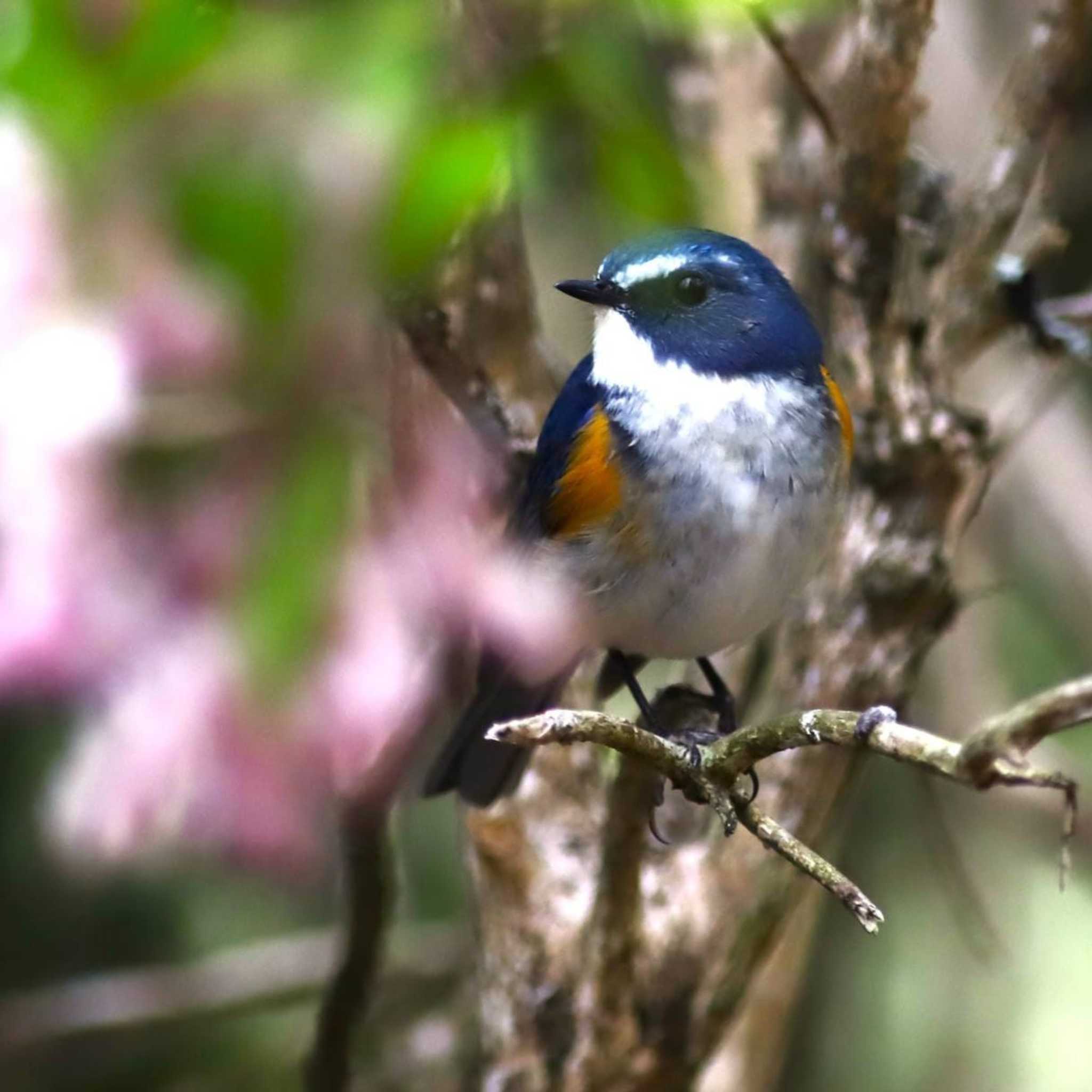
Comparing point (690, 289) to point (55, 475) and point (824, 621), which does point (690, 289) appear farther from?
point (55, 475)

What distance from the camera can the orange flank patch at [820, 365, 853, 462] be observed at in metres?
2.03

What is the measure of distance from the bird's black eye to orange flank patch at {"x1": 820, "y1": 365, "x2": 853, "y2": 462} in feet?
0.79

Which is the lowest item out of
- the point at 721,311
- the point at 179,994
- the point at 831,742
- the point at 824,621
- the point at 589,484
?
the point at 179,994

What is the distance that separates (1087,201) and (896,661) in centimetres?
182

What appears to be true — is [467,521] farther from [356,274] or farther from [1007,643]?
[1007,643]

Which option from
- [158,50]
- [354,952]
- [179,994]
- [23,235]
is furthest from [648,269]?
[179,994]

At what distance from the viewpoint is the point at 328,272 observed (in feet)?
3.64

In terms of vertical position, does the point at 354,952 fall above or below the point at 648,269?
below

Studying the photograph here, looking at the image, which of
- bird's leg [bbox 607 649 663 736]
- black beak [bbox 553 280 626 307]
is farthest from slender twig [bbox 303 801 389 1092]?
black beak [bbox 553 280 626 307]

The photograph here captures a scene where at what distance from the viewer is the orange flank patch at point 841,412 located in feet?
6.64

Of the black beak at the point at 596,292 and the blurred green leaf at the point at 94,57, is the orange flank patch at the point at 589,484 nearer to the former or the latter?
the black beak at the point at 596,292

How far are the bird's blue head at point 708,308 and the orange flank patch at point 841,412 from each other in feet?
0.08

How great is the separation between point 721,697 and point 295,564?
127 centimetres

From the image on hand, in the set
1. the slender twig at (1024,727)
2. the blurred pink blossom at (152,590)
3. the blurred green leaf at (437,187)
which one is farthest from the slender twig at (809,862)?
the blurred green leaf at (437,187)
